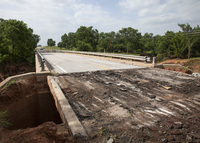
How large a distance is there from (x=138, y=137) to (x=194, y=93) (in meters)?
4.10

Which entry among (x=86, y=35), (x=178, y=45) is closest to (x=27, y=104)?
(x=178, y=45)

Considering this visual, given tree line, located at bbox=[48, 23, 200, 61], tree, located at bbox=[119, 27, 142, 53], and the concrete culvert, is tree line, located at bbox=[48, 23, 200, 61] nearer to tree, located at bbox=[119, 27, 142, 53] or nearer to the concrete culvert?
tree, located at bbox=[119, 27, 142, 53]

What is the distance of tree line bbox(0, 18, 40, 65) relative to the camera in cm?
2331

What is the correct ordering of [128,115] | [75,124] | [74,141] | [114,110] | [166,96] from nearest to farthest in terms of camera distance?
1. [74,141]
2. [75,124]
3. [128,115]
4. [114,110]
5. [166,96]

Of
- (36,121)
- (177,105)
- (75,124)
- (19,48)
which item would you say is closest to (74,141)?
(75,124)

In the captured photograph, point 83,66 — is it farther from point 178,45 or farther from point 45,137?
point 178,45

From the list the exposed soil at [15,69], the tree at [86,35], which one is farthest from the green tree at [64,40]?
the exposed soil at [15,69]

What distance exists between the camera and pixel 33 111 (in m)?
8.24

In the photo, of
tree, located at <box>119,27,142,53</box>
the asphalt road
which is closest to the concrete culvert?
the asphalt road

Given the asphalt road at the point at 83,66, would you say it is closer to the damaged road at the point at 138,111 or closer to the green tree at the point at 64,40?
the damaged road at the point at 138,111

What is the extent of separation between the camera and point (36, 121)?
795 centimetres

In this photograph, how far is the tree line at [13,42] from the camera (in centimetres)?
2331

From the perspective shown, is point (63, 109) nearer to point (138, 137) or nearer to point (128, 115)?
point (128, 115)

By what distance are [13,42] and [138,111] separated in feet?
87.3
